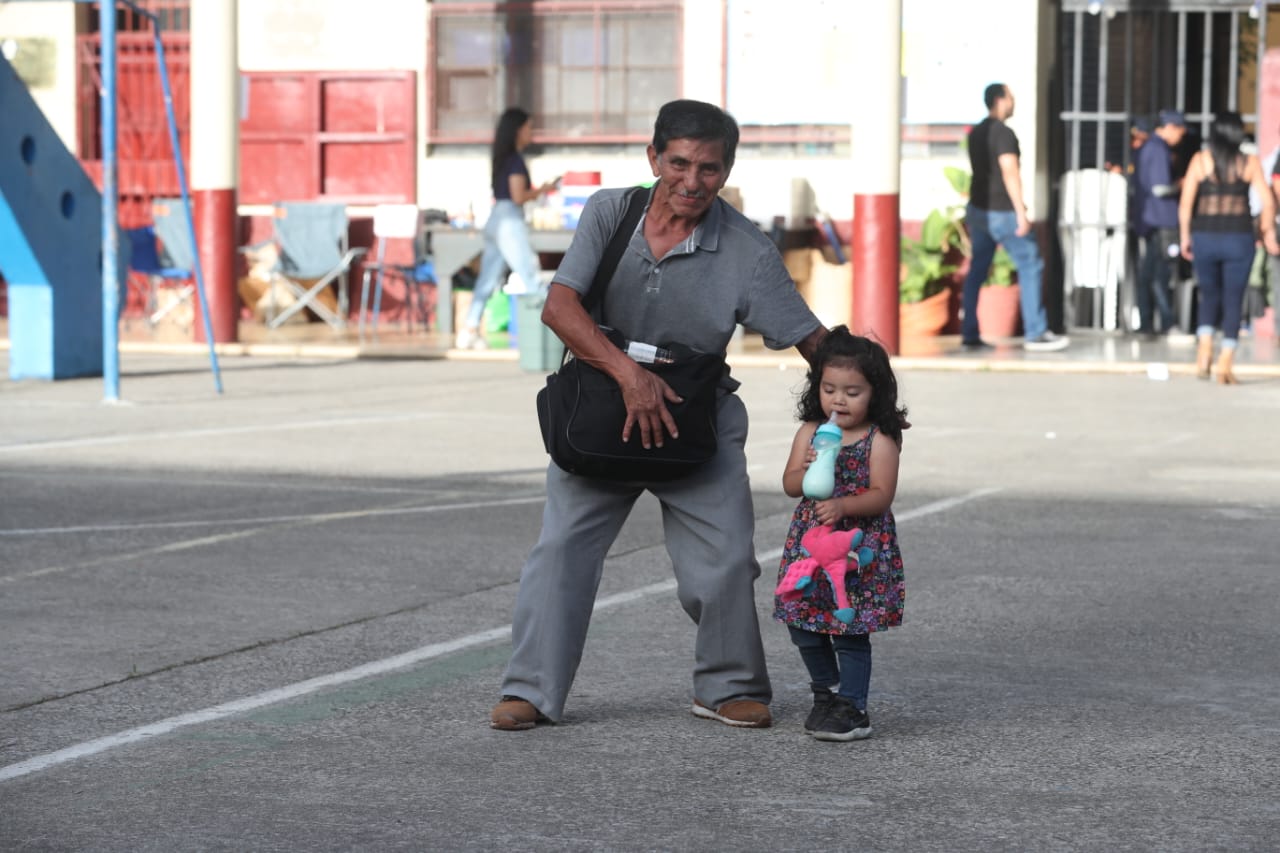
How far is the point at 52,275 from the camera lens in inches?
671

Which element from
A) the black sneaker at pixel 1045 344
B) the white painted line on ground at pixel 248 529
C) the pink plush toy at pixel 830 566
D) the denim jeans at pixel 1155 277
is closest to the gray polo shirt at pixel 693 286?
the pink plush toy at pixel 830 566

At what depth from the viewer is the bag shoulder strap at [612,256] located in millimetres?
5781

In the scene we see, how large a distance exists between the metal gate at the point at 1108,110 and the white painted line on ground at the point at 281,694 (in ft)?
48.7

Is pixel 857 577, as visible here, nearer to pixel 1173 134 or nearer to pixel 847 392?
pixel 847 392

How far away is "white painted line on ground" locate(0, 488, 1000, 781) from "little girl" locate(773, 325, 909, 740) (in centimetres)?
141

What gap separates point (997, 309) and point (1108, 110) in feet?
8.10

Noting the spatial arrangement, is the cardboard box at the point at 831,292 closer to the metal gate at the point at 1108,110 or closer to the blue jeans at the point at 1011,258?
the blue jeans at the point at 1011,258

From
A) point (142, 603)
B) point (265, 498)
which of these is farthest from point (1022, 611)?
point (265, 498)

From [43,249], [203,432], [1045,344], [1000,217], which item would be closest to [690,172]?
[203,432]

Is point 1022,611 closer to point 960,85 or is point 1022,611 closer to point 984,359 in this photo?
point 984,359

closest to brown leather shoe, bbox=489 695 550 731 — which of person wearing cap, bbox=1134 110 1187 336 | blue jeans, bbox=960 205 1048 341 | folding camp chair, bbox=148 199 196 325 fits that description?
blue jeans, bbox=960 205 1048 341

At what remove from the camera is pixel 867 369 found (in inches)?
224

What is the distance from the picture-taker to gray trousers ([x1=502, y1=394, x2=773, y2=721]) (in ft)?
19.3

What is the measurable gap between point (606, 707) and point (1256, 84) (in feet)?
61.0
